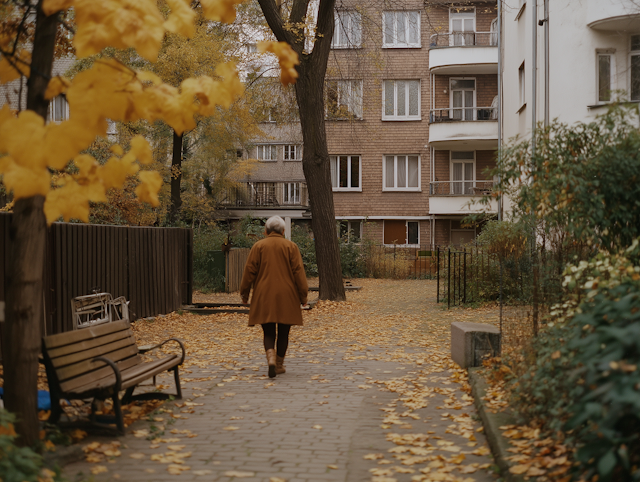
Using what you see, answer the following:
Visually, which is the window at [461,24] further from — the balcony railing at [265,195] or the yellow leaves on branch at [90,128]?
the yellow leaves on branch at [90,128]

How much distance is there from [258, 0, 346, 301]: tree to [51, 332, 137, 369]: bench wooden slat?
1137cm

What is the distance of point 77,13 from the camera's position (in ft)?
11.9

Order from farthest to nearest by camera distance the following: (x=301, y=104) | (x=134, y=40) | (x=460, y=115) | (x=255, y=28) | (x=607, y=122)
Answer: (x=460, y=115)
(x=255, y=28)
(x=301, y=104)
(x=607, y=122)
(x=134, y=40)

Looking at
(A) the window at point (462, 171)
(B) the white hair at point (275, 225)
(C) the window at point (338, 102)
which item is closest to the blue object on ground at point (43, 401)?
(B) the white hair at point (275, 225)

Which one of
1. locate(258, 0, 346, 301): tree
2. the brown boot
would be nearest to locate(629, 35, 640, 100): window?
locate(258, 0, 346, 301): tree

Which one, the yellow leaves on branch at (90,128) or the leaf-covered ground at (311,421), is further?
the leaf-covered ground at (311,421)

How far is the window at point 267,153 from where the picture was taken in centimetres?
4759

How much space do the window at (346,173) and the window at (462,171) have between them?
4.82m

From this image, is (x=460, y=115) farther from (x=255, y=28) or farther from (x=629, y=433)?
(x=629, y=433)

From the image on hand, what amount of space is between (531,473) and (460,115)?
31.4 metres

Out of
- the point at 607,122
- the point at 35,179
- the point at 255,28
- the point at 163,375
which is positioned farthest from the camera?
the point at 255,28

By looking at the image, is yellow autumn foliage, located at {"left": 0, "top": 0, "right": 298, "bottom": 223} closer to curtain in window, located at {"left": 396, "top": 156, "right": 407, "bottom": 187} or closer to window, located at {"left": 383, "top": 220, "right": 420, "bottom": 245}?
window, located at {"left": 383, "top": 220, "right": 420, "bottom": 245}

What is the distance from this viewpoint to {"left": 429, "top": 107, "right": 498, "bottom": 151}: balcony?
1242 inches

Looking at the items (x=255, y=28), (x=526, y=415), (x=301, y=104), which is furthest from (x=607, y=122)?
(x=255, y=28)
